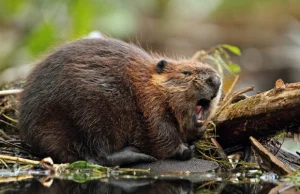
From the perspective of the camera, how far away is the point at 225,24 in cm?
1513

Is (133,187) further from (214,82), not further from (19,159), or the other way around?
(214,82)

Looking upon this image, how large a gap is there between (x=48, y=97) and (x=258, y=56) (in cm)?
957

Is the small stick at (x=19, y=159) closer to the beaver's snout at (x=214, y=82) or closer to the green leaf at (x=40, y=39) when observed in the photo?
the beaver's snout at (x=214, y=82)

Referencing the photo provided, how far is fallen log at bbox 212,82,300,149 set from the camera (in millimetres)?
4574

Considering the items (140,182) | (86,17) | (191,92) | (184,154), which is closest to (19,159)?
(140,182)

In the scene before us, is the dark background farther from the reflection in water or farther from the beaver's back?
the reflection in water

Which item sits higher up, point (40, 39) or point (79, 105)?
point (40, 39)

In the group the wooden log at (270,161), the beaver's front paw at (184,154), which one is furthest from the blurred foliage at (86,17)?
the wooden log at (270,161)

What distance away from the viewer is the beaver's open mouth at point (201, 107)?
503cm

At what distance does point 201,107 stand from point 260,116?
0.46m

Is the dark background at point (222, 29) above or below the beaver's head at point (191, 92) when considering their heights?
below

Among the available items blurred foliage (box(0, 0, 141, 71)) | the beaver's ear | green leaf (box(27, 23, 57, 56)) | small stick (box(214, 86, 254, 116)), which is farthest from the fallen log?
green leaf (box(27, 23, 57, 56))

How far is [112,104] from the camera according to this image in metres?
4.82

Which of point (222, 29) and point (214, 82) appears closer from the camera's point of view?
point (214, 82)
